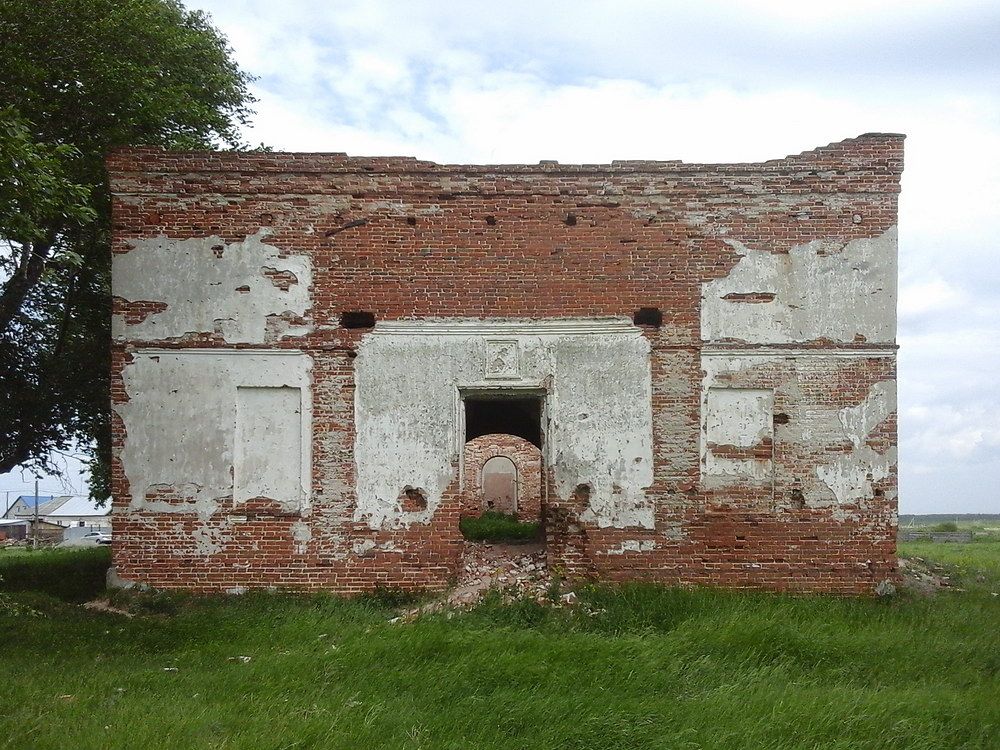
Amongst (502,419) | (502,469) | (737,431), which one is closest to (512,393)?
(737,431)

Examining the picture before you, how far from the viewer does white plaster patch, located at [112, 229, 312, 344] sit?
9328mm

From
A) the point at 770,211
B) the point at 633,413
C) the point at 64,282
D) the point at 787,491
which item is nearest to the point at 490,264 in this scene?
the point at 633,413

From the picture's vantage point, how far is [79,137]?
10.8 m

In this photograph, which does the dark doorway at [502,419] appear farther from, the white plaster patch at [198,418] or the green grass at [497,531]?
the white plaster patch at [198,418]

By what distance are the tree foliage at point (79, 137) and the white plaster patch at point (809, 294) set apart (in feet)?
22.9

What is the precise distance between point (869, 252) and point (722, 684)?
18.4ft

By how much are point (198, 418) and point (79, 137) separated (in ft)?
15.0

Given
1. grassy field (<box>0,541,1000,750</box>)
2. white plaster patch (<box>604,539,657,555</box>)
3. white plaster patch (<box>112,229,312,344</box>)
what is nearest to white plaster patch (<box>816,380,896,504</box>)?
grassy field (<box>0,541,1000,750</box>)

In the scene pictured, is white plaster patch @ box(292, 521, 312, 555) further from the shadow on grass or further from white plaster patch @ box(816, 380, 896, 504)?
white plaster patch @ box(816, 380, 896, 504)

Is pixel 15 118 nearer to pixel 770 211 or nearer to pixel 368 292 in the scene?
pixel 368 292

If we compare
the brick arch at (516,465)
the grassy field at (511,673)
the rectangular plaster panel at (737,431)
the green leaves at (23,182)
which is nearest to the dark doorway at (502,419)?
the brick arch at (516,465)

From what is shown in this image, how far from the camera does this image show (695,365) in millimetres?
9352

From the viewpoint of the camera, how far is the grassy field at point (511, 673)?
17.9ft

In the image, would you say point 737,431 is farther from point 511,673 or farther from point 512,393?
point 511,673
